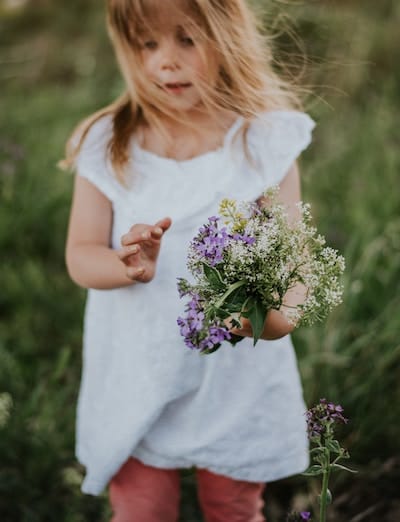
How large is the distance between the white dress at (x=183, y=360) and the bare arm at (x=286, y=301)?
0.05 m

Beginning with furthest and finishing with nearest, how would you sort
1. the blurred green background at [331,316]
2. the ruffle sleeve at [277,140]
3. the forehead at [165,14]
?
the blurred green background at [331,316], the ruffle sleeve at [277,140], the forehead at [165,14]

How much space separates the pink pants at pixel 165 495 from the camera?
1.70 m

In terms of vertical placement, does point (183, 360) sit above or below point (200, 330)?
below

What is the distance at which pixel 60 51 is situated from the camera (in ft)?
20.1

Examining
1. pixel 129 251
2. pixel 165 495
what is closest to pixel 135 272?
pixel 129 251

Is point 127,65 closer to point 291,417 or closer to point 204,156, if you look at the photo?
point 204,156

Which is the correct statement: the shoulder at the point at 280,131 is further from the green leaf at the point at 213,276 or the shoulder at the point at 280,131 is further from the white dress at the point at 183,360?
the green leaf at the point at 213,276

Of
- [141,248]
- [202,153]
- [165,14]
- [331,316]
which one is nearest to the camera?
[141,248]

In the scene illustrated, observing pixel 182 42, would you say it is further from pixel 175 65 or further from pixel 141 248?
pixel 141 248

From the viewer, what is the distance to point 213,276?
97 cm

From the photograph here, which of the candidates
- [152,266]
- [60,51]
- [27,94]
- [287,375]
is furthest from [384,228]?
[60,51]

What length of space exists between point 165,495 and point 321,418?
83 centimetres

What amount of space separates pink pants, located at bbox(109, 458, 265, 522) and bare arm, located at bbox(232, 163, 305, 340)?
0.59m

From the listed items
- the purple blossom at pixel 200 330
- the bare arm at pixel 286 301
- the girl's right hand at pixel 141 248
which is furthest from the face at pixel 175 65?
the purple blossom at pixel 200 330
